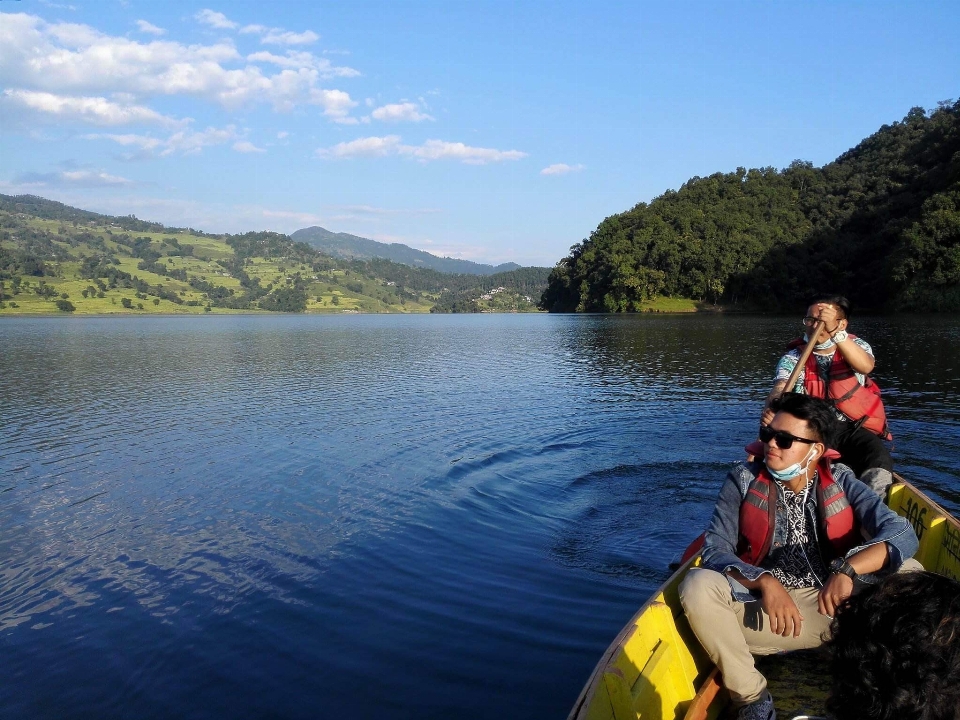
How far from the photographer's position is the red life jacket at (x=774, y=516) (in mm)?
4910

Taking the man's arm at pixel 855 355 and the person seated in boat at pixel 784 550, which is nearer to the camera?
the person seated in boat at pixel 784 550

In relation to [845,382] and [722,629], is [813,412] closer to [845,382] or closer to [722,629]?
[722,629]

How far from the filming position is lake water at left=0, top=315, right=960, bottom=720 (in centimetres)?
659

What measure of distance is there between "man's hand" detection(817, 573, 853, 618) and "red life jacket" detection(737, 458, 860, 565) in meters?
0.59

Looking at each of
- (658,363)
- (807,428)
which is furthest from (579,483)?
(658,363)

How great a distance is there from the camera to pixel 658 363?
34.5 metres

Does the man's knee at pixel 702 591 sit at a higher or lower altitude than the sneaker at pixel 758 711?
higher

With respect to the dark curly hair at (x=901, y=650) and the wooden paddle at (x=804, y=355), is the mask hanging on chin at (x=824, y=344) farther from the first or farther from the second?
the dark curly hair at (x=901, y=650)

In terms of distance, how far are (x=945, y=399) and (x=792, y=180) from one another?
133m

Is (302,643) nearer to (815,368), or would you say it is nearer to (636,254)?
(815,368)

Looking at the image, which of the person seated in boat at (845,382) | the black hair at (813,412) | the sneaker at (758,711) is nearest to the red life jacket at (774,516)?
the black hair at (813,412)

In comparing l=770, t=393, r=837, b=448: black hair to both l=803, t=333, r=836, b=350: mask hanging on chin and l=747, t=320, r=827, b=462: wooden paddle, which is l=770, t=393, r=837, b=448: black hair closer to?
l=747, t=320, r=827, b=462: wooden paddle

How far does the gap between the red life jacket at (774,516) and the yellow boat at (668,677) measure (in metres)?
0.57

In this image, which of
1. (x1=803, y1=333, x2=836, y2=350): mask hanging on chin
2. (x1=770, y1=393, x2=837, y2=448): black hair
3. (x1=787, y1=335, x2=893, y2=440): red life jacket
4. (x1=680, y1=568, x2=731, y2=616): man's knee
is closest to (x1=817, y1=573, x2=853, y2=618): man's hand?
(x1=680, y1=568, x2=731, y2=616): man's knee
